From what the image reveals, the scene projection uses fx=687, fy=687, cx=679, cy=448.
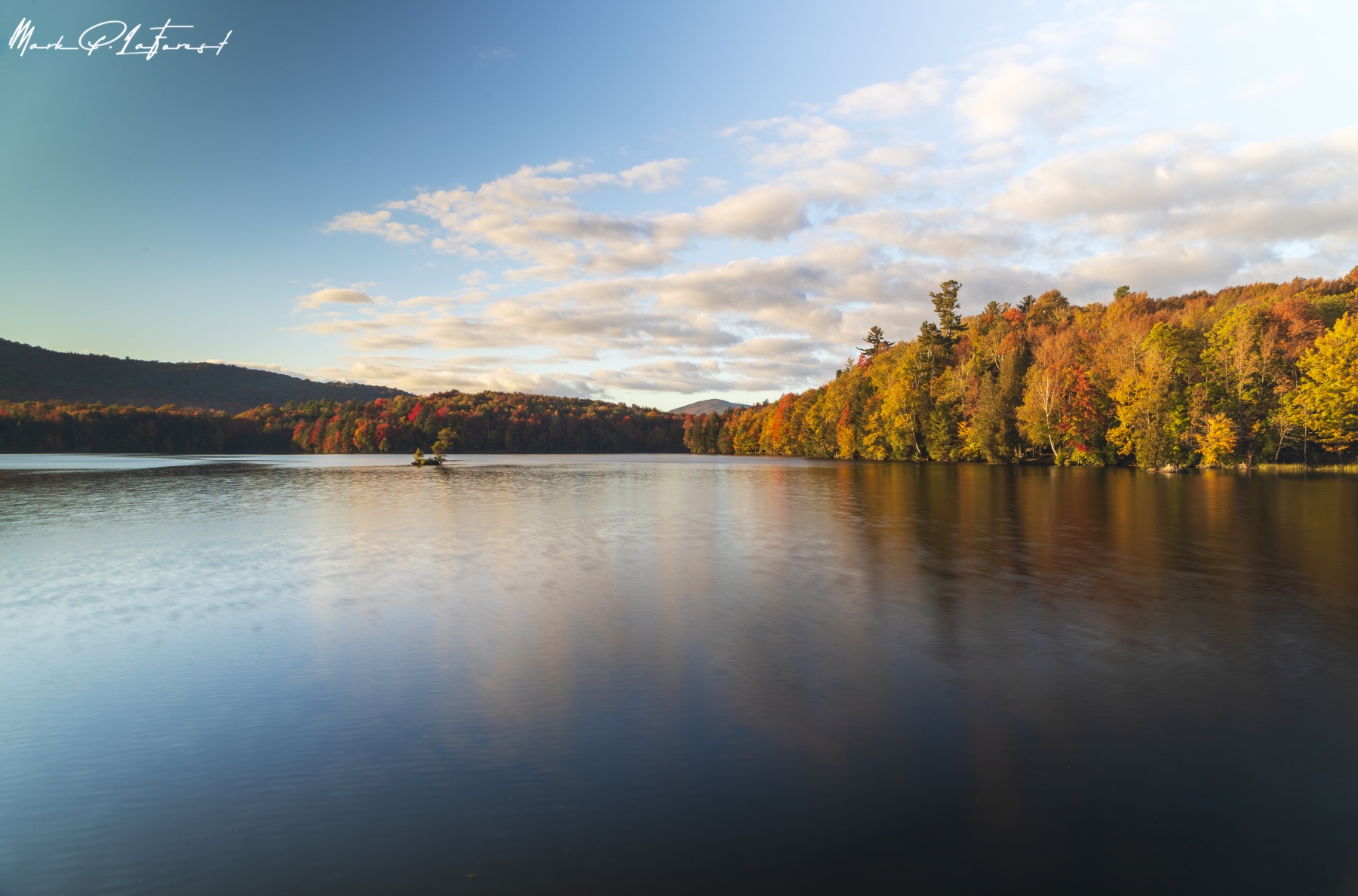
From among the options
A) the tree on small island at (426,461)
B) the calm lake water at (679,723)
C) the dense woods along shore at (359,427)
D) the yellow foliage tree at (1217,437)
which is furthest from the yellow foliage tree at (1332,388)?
the dense woods along shore at (359,427)

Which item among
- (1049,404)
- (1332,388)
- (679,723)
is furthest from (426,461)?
(1332,388)

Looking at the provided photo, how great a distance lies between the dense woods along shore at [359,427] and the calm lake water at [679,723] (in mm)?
108158

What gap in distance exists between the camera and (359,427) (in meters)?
147

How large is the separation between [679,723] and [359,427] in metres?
156

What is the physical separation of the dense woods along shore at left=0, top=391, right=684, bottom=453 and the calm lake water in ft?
355

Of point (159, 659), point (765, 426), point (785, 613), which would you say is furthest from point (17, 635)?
point (765, 426)

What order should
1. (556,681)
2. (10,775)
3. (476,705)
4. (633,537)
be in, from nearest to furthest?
(10,775)
(476,705)
(556,681)
(633,537)

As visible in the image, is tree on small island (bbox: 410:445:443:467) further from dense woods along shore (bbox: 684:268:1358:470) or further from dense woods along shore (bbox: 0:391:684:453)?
dense woods along shore (bbox: 684:268:1358:470)

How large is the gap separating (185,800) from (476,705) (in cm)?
272

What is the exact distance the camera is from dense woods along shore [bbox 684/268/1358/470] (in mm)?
54094

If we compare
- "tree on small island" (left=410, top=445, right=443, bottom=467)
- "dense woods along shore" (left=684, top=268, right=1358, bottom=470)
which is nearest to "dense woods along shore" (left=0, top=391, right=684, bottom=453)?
"tree on small island" (left=410, top=445, right=443, bottom=467)

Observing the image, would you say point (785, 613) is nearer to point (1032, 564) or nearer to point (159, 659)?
point (1032, 564)

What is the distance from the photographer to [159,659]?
371 inches

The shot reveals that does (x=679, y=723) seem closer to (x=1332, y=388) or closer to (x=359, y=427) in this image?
(x=1332, y=388)
